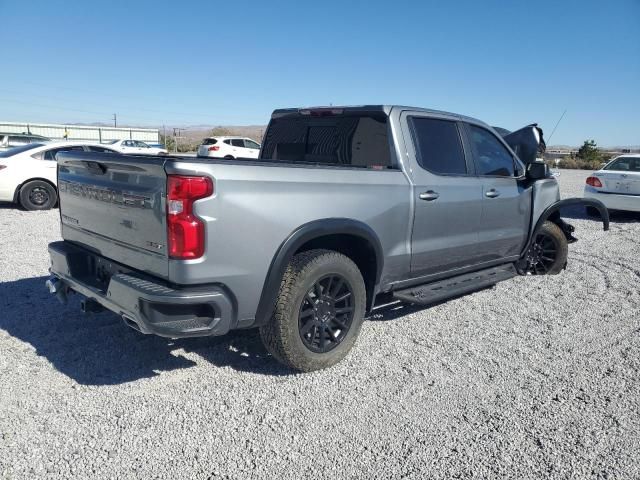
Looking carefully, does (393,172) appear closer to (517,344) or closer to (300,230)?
(300,230)

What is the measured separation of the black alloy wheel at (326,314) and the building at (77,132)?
4179cm

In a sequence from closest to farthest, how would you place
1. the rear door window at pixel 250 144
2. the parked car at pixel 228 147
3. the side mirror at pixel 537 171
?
1. the side mirror at pixel 537 171
2. the parked car at pixel 228 147
3. the rear door window at pixel 250 144

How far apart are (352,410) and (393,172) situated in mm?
1797

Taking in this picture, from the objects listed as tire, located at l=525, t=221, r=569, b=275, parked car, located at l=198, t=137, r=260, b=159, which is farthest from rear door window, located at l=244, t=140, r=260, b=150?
tire, located at l=525, t=221, r=569, b=275

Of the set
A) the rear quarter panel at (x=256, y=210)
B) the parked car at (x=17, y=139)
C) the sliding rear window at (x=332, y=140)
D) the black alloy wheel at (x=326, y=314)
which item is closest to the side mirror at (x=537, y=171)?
the sliding rear window at (x=332, y=140)

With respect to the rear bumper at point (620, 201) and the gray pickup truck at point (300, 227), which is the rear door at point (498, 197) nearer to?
the gray pickup truck at point (300, 227)

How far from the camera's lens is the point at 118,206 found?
321 cm

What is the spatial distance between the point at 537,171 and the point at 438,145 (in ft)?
4.83

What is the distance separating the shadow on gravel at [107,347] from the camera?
3.58 metres

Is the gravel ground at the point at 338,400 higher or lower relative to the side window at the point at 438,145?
lower

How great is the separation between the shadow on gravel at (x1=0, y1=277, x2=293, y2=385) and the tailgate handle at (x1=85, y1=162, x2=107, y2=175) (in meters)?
1.37

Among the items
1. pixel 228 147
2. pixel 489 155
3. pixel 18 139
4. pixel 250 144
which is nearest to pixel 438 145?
pixel 489 155

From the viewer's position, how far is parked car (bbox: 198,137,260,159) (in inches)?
922

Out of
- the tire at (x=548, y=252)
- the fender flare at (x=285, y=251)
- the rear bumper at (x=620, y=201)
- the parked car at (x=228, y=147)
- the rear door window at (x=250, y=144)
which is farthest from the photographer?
the rear door window at (x=250, y=144)
